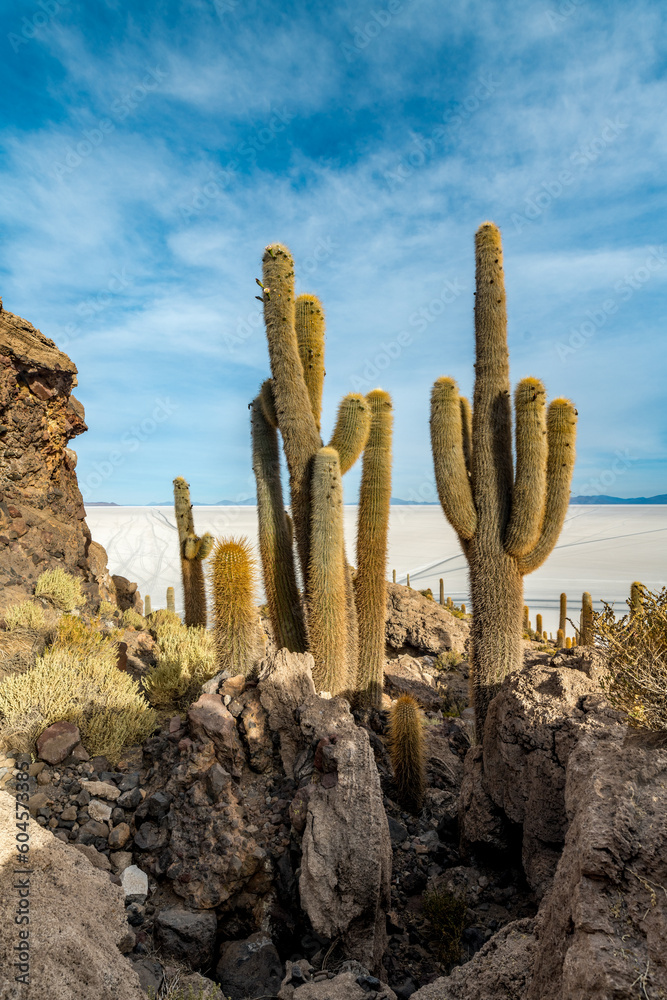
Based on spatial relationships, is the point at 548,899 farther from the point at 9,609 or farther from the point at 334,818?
the point at 9,609

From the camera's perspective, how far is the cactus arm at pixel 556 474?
828 centimetres

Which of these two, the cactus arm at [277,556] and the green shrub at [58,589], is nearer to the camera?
the cactus arm at [277,556]

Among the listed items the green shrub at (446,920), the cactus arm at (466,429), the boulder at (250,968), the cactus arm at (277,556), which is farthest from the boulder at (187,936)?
the cactus arm at (466,429)

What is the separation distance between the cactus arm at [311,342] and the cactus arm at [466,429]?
2.27 metres

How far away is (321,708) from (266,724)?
0.53m

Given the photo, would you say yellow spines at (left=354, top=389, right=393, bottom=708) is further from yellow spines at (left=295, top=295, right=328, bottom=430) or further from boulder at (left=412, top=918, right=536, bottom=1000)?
boulder at (left=412, top=918, right=536, bottom=1000)

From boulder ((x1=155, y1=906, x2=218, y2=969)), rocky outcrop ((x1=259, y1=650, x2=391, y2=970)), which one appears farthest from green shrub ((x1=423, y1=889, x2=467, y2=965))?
boulder ((x1=155, y1=906, x2=218, y2=969))

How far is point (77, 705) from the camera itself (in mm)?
5691

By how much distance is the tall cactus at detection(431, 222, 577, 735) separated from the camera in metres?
7.91

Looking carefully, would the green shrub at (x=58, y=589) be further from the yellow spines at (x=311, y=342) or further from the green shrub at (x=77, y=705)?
the yellow spines at (x=311, y=342)

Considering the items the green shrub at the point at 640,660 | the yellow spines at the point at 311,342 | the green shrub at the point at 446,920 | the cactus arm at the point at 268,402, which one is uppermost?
the yellow spines at the point at 311,342

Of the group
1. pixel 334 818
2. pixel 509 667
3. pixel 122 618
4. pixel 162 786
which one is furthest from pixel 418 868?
pixel 122 618

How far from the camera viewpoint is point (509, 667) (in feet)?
25.3

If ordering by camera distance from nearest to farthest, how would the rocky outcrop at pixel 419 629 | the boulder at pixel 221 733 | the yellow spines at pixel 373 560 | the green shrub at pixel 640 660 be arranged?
the green shrub at pixel 640 660 < the boulder at pixel 221 733 < the yellow spines at pixel 373 560 < the rocky outcrop at pixel 419 629
